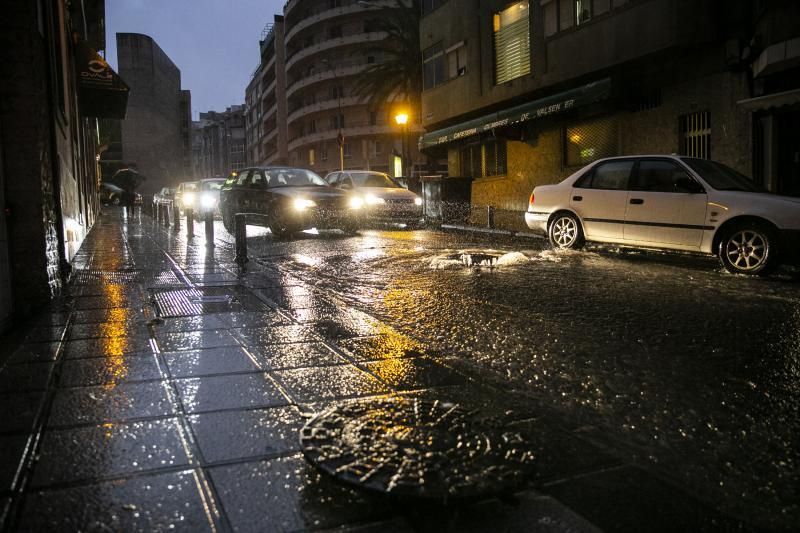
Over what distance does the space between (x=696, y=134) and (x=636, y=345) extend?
43.6 ft

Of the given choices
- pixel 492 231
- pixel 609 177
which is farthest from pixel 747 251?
pixel 492 231

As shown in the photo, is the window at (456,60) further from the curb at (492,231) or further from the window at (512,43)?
the curb at (492,231)

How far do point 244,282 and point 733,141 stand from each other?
39.5 feet

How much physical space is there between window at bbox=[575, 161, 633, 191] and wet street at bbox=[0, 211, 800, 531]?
3.17 meters

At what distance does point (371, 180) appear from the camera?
2067cm

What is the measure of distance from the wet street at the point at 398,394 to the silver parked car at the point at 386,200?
12.2 metres

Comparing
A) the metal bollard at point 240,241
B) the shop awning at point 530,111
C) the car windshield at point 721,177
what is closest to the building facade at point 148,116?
the shop awning at point 530,111

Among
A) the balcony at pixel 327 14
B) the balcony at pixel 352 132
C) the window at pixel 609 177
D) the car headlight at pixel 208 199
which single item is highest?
the balcony at pixel 327 14

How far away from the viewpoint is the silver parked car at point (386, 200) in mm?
19344

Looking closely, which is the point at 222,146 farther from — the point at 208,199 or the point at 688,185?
the point at 688,185

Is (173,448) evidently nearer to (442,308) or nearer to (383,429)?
(383,429)

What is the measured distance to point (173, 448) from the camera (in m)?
2.45

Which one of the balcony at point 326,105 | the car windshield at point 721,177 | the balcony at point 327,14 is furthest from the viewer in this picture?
the balcony at point 326,105

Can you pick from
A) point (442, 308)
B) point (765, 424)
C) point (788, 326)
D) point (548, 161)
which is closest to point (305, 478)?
point (765, 424)
